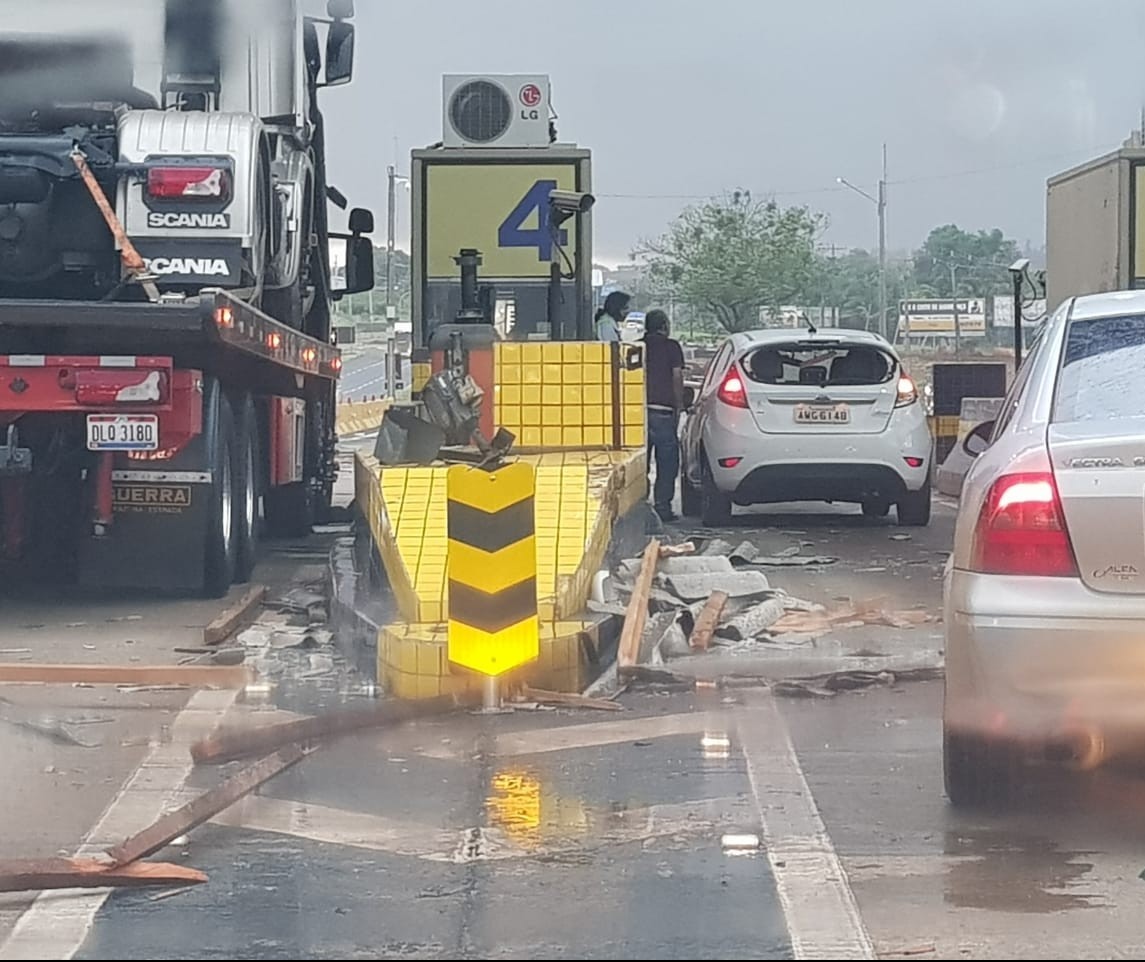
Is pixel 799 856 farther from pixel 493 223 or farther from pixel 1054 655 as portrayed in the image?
pixel 493 223

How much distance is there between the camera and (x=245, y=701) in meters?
8.44

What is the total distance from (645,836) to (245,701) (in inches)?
112

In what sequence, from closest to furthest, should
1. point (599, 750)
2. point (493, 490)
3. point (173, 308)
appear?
point (599, 750)
point (493, 490)
point (173, 308)

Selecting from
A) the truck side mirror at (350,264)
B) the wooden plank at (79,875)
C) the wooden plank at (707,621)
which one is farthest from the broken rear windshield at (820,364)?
the wooden plank at (79,875)

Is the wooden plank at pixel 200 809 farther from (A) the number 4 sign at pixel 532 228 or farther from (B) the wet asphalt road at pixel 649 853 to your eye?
(A) the number 4 sign at pixel 532 228

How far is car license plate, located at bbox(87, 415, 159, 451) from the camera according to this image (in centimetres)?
1023

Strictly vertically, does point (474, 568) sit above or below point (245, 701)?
above

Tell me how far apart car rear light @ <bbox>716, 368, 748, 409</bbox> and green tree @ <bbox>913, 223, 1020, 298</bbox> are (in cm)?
5502

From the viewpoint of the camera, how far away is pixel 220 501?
11.2 metres

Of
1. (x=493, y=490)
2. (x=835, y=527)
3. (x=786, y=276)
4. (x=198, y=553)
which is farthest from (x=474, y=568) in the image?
(x=786, y=276)

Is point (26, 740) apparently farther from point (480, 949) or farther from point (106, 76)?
point (106, 76)

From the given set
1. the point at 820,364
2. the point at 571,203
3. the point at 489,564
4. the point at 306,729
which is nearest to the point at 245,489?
the point at 571,203

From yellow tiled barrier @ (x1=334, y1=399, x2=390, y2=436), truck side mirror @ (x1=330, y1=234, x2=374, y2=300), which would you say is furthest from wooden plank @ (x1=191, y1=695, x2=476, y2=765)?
yellow tiled barrier @ (x1=334, y1=399, x2=390, y2=436)

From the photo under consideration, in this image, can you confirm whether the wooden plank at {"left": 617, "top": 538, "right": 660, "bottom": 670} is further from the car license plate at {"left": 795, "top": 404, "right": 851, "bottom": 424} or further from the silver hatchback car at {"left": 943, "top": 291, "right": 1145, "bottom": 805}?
the car license plate at {"left": 795, "top": 404, "right": 851, "bottom": 424}
